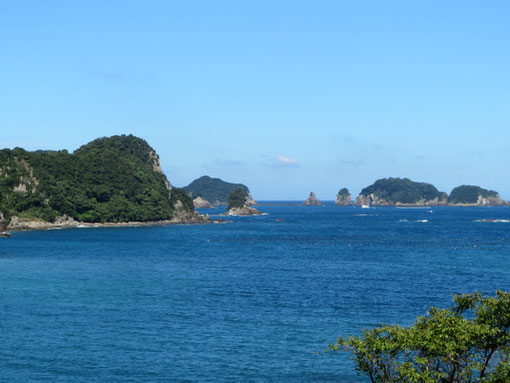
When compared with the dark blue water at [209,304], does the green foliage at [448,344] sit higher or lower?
higher

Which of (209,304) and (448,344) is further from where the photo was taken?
(209,304)

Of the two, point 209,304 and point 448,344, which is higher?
point 448,344

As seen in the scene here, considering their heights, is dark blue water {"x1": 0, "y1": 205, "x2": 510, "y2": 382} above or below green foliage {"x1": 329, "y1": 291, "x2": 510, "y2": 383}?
below

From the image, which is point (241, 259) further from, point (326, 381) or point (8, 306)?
point (326, 381)

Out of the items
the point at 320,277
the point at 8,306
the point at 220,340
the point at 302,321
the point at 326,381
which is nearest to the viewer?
the point at 326,381

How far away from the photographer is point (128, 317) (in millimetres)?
63562

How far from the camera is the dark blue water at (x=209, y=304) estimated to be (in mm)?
47906

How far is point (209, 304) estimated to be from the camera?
70.7m

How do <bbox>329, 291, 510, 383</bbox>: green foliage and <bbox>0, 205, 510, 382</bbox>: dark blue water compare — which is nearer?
<bbox>329, 291, 510, 383</bbox>: green foliage

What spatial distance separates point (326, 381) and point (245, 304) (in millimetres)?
26618

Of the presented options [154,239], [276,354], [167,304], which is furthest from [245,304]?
[154,239]

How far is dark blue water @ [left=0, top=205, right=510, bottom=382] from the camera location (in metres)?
47.9

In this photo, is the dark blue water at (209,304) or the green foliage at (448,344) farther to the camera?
the dark blue water at (209,304)

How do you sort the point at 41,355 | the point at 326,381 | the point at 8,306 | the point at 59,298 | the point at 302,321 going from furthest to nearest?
the point at 59,298
the point at 8,306
the point at 302,321
the point at 41,355
the point at 326,381
